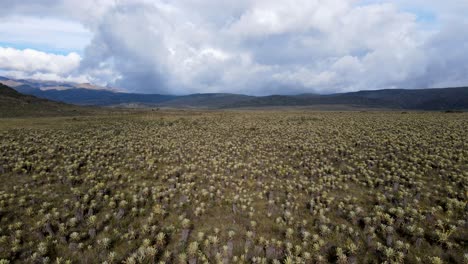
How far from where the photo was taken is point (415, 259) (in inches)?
440

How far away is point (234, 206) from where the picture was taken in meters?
16.2

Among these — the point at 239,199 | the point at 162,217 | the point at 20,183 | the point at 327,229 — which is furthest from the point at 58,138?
the point at 327,229

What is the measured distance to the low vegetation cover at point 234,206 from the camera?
38.8 ft

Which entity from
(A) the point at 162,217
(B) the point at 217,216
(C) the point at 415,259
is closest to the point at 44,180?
(A) the point at 162,217

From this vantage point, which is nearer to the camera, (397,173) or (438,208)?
(438,208)

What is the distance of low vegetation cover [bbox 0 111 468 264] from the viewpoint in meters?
11.8

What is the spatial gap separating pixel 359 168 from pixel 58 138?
141 ft

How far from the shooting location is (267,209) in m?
16.1

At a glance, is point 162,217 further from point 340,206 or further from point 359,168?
point 359,168

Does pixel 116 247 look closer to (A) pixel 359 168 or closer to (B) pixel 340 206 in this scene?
(B) pixel 340 206

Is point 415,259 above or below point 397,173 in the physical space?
below

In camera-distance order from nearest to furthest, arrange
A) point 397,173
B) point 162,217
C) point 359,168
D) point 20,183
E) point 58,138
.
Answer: point 162,217 → point 20,183 → point 397,173 → point 359,168 → point 58,138

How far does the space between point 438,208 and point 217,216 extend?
47.2ft

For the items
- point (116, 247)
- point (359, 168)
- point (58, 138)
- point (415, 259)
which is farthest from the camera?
point (58, 138)
